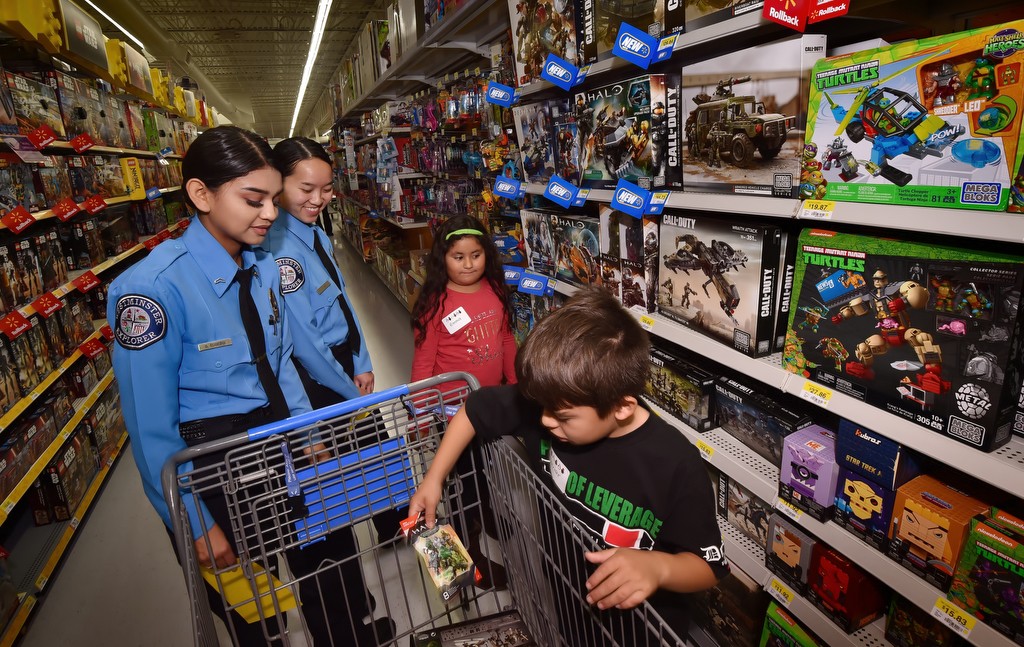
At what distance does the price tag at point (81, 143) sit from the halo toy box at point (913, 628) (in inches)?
180

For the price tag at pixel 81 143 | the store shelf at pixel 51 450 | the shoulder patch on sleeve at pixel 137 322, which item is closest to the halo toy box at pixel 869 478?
the shoulder patch on sleeve at pixel 137 322

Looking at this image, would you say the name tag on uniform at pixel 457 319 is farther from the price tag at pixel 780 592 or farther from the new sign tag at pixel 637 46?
the price tag at pixel 780 592

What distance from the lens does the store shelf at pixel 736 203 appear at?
1342 mm


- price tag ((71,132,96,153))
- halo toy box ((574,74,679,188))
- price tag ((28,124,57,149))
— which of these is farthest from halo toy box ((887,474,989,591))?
price tag ((71,132,96,153))

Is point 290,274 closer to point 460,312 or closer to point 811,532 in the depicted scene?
point 460,312

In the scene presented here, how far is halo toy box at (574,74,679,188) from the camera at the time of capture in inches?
66.7

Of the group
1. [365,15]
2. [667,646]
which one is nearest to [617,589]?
[667,646]

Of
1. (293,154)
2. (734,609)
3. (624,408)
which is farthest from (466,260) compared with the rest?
(734,609)

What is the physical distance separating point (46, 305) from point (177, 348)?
2114 mm

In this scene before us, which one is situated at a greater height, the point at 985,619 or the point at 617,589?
the point at 617,589

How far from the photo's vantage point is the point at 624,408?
108 centimetres

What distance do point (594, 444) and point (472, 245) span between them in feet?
4.42

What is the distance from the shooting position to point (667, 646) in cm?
74

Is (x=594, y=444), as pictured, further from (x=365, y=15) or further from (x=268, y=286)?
(x=365, y=15)
